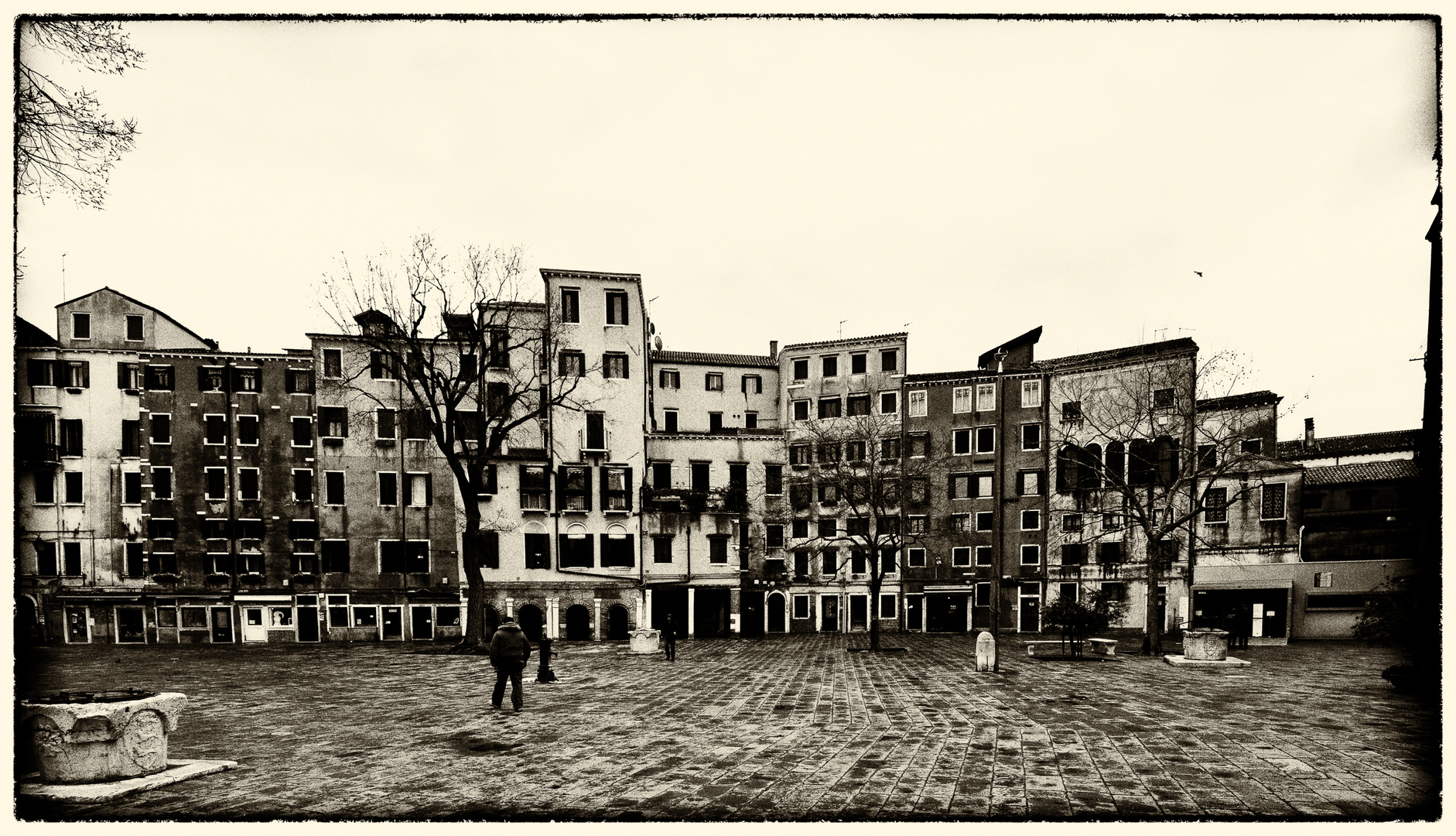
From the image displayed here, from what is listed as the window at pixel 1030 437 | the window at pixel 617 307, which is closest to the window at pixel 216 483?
the window at pixel 617 307

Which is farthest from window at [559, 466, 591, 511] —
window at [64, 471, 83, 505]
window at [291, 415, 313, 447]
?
window at [64, 471, 83, 505]

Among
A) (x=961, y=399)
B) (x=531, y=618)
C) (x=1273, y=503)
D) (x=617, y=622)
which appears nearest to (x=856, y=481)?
(x=961, y=399)

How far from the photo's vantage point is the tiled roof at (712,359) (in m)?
44.0

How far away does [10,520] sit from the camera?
16.8 ft

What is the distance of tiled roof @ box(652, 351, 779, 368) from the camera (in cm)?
4403

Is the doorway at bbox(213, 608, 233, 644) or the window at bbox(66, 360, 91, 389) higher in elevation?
the window at bbox(66, 360, 91, 389)

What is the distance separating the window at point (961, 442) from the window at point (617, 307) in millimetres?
18708

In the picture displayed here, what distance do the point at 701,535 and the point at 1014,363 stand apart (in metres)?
19.9

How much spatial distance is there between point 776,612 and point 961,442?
13817mm

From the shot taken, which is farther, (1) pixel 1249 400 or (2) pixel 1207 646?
(1) pixel 1249 400

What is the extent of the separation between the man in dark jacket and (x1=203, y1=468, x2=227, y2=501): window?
3084 centimetres

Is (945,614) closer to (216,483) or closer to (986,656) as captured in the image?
(986,656)

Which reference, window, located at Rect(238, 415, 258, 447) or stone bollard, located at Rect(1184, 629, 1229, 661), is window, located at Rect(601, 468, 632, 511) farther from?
stone bollard, located at Rect(1184, 629, 1229, 661)

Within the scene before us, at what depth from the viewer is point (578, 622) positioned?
3684 centimetres
